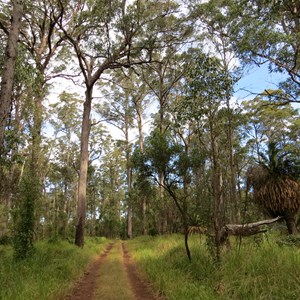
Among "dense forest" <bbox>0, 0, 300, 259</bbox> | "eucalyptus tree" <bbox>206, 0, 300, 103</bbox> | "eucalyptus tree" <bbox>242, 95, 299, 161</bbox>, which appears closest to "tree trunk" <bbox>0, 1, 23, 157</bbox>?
"dense forest" <bbox>0, 0, 300, 259</bbox>

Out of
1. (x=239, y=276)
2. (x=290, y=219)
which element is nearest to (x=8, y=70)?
(x=239, y=276)

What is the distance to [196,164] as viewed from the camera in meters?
9.83

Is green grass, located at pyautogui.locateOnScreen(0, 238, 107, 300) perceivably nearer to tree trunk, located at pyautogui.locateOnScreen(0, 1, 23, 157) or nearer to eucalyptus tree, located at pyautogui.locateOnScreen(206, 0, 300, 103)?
tree trunk, located at pyautogui.locateOnScreen(0, 1, 23, 157)

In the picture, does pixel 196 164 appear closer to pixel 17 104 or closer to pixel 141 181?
pixel 141 181

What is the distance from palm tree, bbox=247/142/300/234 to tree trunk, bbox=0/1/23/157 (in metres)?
9.37

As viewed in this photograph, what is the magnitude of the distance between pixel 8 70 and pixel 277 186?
10.8 metres

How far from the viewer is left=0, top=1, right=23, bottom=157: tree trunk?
6.36m

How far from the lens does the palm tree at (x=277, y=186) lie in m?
12.2

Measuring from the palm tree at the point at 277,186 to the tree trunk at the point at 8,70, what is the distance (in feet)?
30.7

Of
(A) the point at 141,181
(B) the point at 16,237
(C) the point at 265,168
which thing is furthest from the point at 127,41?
(B) the point at 16,237

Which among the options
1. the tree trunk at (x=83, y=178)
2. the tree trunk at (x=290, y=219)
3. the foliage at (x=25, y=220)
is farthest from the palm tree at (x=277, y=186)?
the tree trunk at (x=83, y=178)

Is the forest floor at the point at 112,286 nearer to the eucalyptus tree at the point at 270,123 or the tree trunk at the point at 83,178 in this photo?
the tree trunk at the point at 83,178

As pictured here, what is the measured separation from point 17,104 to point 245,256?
54.3 feet

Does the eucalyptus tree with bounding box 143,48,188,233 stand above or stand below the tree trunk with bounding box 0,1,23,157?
above
